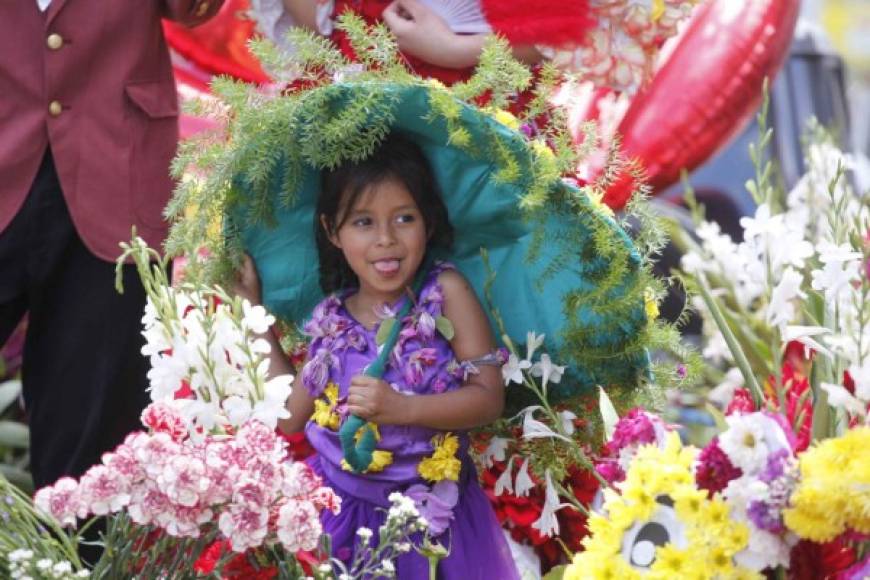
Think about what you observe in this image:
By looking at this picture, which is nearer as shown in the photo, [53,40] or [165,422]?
[165,422]

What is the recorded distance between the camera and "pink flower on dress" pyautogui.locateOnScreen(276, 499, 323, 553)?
1.89 m

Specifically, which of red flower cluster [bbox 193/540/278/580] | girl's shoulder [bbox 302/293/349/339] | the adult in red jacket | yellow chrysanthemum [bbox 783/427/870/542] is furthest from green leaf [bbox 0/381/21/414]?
yellow chrysanthemum [bbox 783/427/870/542]

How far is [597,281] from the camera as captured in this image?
7.95 feet

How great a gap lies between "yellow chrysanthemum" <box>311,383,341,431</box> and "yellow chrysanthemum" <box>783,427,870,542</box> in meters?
0.93

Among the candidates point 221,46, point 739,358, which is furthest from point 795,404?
point 221,46

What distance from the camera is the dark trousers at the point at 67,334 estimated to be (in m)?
2.71

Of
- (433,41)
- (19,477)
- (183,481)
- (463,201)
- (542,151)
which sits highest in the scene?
(433,41)

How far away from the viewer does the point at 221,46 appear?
3.69 metres

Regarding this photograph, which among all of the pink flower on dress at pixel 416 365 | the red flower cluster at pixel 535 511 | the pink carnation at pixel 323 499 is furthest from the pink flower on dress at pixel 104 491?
the red flower cluster at pixel 535 511

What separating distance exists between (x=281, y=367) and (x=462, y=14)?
0.77m

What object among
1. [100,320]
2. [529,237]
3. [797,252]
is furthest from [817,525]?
[100,320]

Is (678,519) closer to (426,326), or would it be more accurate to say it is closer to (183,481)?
(183,481)

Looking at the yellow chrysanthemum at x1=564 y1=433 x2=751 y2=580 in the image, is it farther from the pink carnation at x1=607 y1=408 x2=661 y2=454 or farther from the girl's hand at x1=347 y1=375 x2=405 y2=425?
the girl's hand at x1=347 y1=375 x2=405 y2=425

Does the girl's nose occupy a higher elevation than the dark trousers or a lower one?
higher
